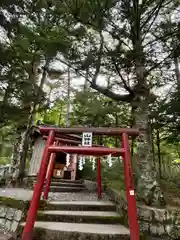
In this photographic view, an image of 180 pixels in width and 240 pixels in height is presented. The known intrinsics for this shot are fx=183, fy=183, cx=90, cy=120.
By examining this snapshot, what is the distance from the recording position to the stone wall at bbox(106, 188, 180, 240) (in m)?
3.70

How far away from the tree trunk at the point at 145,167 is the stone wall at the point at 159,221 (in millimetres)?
328

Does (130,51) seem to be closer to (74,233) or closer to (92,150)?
(92,150)

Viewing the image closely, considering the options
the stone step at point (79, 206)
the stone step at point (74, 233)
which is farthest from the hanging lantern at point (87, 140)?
the stone step at point (79, 206)

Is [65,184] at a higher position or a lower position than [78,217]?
higher

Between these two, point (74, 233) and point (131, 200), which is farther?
point (74, 233)

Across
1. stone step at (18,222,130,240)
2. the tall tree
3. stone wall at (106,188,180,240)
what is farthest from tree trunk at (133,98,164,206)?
stone step at (18,222,130,240)

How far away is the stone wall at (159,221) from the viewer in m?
3.70

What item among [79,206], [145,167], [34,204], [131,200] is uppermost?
[145,167]

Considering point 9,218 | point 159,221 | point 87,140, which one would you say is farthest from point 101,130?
point 9,218

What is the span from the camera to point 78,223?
3.70 m

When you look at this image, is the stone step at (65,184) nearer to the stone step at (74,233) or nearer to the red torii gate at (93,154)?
the stone step at (74,233)

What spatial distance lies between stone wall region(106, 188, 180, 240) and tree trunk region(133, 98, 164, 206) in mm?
328

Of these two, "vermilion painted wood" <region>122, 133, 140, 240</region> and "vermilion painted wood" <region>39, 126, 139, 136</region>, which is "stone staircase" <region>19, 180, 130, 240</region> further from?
"vermilion painted wood" <region>39, 126, 139, 136</region>

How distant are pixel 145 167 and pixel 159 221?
1226mm
